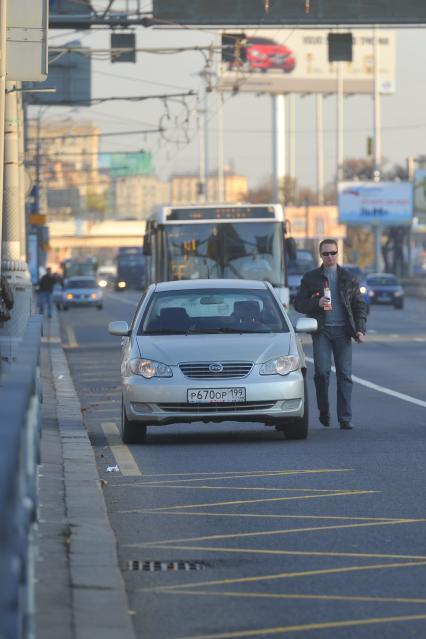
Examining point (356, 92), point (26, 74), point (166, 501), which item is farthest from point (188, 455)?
point (356, 92)

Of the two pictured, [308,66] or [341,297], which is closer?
[341,297]

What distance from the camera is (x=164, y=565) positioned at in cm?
883

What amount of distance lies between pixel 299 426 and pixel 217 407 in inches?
32.0

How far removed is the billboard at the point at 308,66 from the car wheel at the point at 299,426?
11859 centimetres

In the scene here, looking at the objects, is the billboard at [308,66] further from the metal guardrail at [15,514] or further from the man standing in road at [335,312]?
the metal guardrail at [15,514]

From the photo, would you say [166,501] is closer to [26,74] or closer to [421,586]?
[421,586]

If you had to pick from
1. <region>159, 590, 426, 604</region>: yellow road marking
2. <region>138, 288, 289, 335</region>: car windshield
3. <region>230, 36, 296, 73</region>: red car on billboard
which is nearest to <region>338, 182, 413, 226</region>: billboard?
<region>230, 36, 296, 73</region>: red car on billboard

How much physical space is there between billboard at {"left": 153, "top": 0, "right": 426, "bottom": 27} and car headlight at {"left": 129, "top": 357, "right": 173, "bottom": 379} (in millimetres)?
17034

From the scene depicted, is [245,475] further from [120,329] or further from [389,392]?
[389,392]

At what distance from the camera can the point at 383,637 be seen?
22.9 ft

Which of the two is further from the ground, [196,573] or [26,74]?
[26,74]

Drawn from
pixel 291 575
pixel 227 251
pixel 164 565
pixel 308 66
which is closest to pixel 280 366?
pixel 164 565

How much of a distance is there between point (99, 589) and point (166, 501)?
11.7ft

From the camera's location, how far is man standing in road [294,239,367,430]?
16.9 meters
